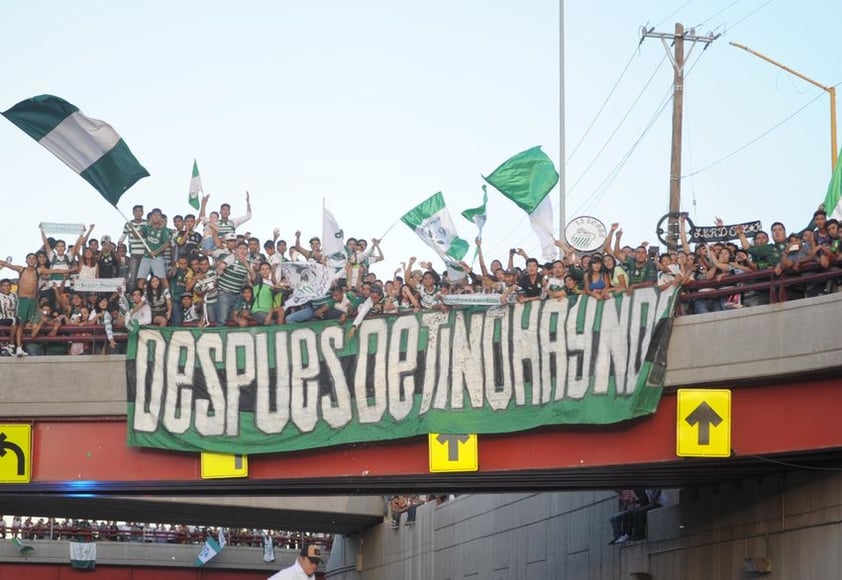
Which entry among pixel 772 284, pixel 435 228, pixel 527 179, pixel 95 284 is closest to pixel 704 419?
pixel 772 284

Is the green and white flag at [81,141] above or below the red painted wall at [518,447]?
above

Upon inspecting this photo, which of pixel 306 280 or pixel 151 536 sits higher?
pixel 306 280

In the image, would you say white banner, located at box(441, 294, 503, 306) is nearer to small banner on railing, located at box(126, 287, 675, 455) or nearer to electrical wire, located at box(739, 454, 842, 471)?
small banner on railing, located at box(126, 287, 675, 455)

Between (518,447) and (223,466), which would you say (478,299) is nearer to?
(518,447)

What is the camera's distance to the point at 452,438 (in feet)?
81.1

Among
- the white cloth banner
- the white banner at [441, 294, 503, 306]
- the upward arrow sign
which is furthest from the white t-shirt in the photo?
the white cloth banner

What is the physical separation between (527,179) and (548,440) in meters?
5.81

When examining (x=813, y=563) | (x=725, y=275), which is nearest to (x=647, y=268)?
(x=725, y=275)

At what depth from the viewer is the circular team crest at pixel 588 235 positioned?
25.7m

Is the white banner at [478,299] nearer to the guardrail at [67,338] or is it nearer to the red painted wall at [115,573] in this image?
the guardrail at [67,338]

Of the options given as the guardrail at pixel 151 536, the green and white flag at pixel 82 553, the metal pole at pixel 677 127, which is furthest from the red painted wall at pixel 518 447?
the guardrail at pixel 151 536

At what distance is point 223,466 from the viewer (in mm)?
26000

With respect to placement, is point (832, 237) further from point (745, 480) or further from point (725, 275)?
point (745, 480)

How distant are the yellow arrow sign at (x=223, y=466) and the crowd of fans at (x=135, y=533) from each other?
32004mm
